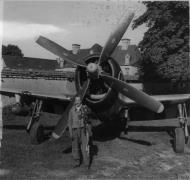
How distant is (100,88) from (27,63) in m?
68.6

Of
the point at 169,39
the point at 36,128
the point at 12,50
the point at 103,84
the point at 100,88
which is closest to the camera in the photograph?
the point at 103,84

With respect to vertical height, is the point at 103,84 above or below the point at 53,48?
below

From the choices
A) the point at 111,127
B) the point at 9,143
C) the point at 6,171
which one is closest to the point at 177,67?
the point at 111,127

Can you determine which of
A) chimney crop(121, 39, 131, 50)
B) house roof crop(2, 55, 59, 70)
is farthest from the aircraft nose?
house roof crop(2, 55, 59, 70)

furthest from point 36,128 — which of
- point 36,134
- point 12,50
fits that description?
point 12,50

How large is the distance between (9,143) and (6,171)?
345cm

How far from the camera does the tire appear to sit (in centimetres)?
1154

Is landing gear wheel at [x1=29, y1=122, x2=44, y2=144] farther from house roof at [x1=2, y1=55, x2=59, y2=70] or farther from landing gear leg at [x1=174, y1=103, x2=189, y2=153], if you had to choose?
house roof at [x1=2, y1=55, x2=59, y2=70]

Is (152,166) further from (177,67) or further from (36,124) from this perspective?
(177,67)

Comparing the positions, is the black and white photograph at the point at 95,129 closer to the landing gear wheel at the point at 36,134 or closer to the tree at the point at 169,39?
the landing gear wheel at the point at 36,134

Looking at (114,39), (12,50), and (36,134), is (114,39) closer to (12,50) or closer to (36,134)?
(36,134)

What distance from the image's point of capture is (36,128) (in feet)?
38.6

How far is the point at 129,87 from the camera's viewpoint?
10055 mm

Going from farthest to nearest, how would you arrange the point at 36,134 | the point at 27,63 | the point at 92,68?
the point at 27,63, the point at 36,134, the point at 92,68
